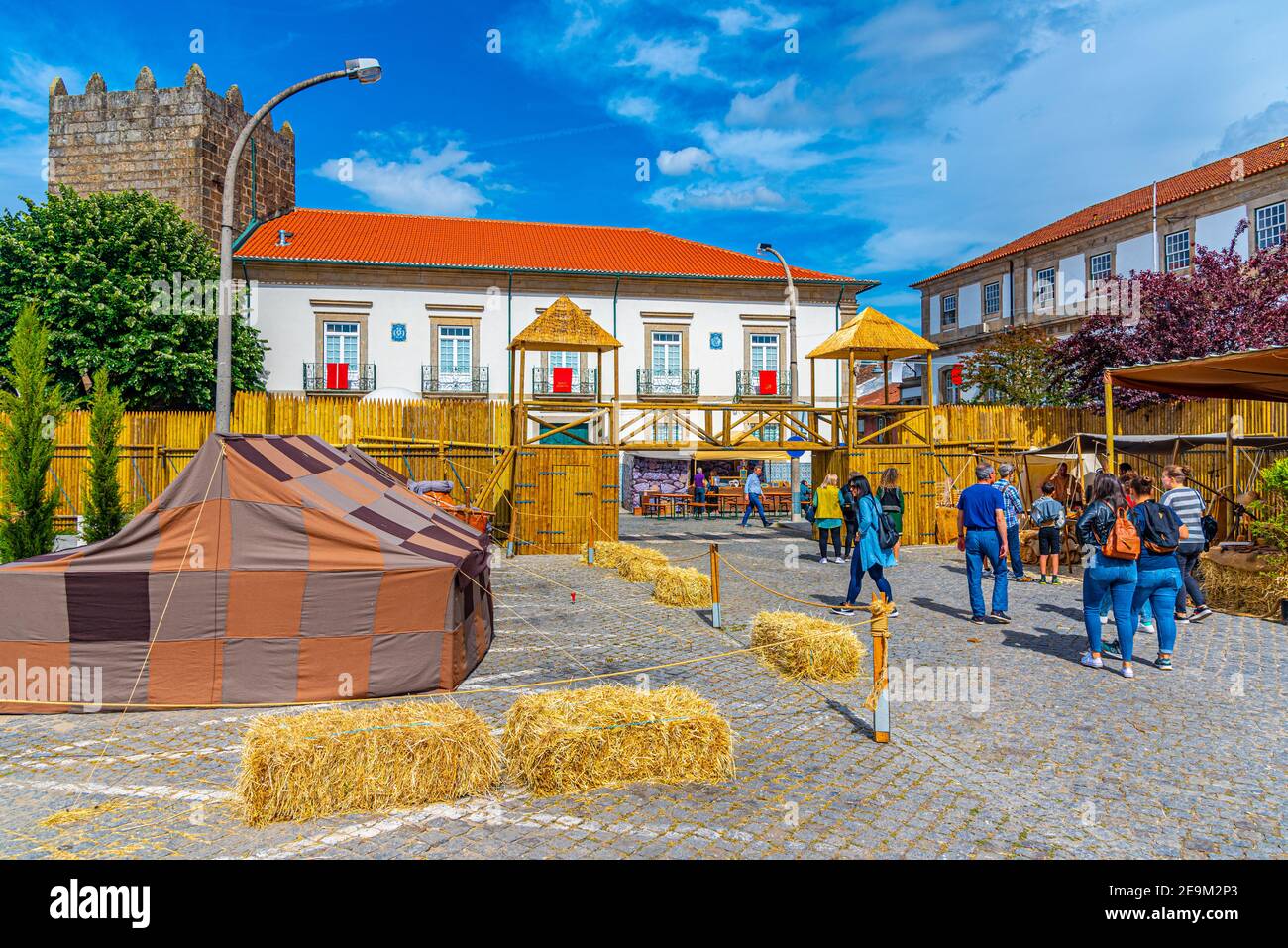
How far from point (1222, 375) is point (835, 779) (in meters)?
11.2

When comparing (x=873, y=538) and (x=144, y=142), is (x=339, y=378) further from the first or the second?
(x=873, y=538)

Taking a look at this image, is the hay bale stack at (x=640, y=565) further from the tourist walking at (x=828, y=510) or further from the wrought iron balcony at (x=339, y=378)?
the wrought iron balcony at (x=339, y=378)

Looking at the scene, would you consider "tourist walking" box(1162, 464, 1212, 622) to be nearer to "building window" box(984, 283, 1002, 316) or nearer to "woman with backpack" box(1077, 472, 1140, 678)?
"woman with backpack" box(1077, 472, 1140, 678)

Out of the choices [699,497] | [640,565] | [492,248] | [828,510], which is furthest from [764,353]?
[640,565]

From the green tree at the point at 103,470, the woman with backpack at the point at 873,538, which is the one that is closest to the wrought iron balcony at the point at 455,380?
the green tree at the point at 103,470

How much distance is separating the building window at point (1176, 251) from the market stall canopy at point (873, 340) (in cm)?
2203

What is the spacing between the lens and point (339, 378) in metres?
32.0

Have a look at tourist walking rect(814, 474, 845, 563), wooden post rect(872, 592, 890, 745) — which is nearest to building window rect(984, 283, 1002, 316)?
tourist walking rect(814, 474, 845, 563)

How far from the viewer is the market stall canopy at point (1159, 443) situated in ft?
48.5

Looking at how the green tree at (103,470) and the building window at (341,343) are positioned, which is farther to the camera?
the building window at (341,343)

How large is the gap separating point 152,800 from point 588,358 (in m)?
30.8

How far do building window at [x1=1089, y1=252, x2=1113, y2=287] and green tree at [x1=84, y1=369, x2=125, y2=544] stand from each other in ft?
131

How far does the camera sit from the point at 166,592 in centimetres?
632
